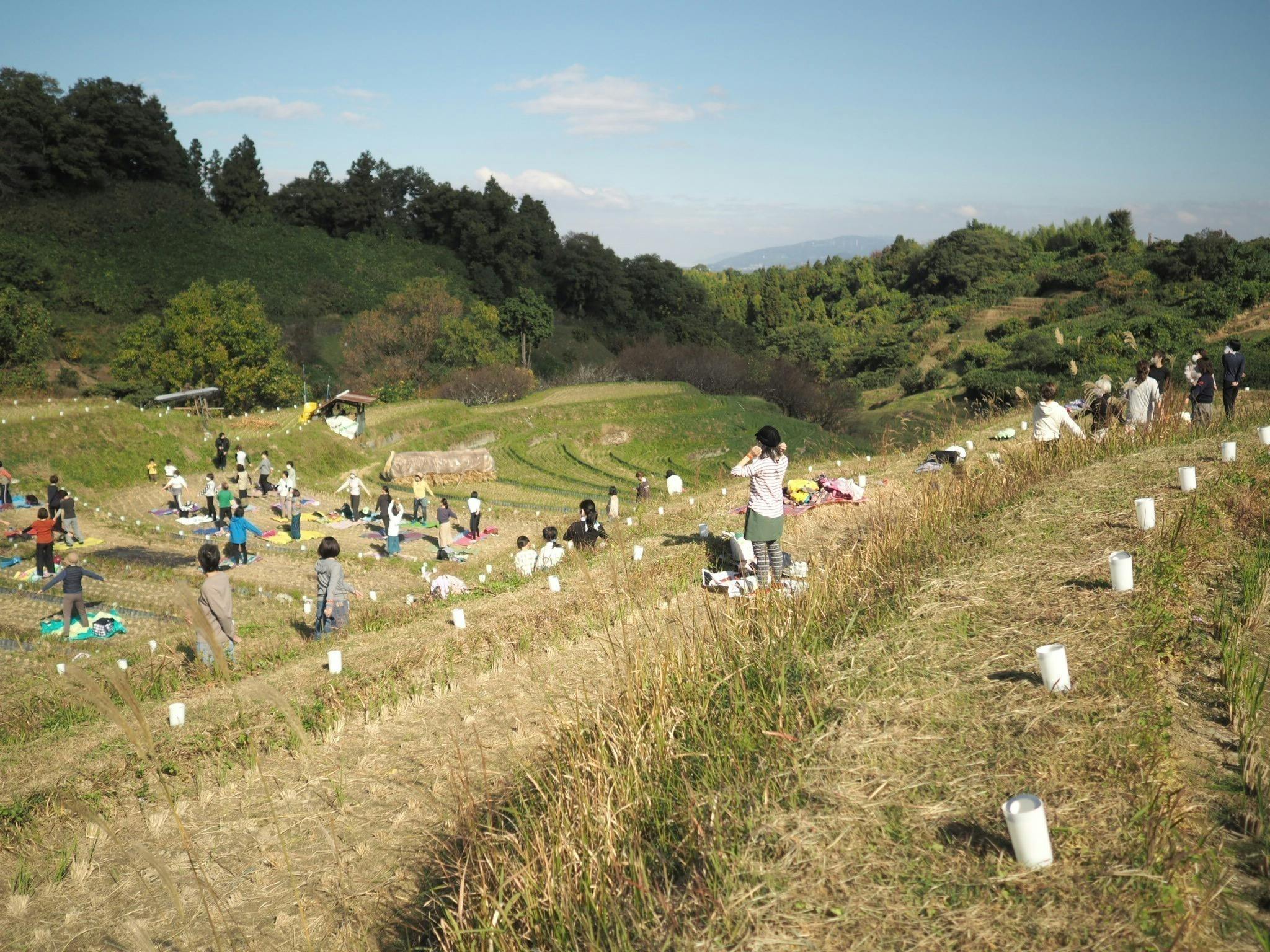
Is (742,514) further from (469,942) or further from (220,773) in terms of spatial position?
(469,942)

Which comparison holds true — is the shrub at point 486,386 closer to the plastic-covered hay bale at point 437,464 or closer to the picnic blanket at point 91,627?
the plastic-covered hay bale at point 437,464

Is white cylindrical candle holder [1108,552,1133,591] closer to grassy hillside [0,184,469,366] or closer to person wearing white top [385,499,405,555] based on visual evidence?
person wearing white top [385,499,405,555]

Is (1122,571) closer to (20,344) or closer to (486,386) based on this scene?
(486,386)

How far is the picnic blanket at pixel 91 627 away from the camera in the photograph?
38.3 ft

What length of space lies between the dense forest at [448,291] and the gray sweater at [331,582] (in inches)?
895

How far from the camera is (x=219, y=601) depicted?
24.6 feet

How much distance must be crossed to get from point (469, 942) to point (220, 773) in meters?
2.98

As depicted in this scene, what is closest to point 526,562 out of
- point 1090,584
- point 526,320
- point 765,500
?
point 765,500

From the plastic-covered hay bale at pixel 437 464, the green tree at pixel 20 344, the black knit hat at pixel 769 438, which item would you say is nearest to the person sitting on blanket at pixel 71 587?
the black knit hat at pixel 769 438

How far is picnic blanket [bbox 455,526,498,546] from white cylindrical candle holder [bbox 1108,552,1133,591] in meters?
14.8

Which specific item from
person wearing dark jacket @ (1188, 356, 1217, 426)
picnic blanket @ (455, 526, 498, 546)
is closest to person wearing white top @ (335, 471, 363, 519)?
picnic blanket @ (455, 526, 498, 546)

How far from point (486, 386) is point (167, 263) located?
2291 cm

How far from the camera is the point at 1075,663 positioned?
4.12 m

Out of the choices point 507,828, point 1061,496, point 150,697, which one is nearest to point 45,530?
point 150,697
